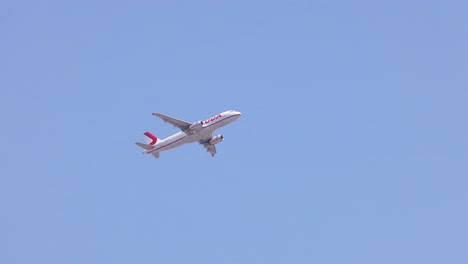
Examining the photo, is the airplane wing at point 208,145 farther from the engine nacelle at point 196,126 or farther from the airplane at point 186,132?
the engine nacelle at point 196,126

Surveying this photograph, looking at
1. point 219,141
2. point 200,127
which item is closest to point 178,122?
point 200,127

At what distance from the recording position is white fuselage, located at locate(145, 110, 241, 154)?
5069 inches

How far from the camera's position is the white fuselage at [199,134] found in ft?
422

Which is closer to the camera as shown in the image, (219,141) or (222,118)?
(222,118)

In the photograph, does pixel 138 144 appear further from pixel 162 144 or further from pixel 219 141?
pixel 219 141

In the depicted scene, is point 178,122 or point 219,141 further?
point 219,141

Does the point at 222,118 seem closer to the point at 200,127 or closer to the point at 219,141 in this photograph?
the point at 200,127

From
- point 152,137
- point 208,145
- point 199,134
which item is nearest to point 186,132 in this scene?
point 199,134

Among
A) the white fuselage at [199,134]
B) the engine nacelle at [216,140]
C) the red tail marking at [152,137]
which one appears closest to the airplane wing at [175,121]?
the white fuselage at [199,134]

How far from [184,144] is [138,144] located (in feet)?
22.8

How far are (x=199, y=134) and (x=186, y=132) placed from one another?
1.95 metres

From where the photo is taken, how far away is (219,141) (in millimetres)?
141875

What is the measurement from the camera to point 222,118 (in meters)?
129

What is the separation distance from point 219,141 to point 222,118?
13.5 metres
